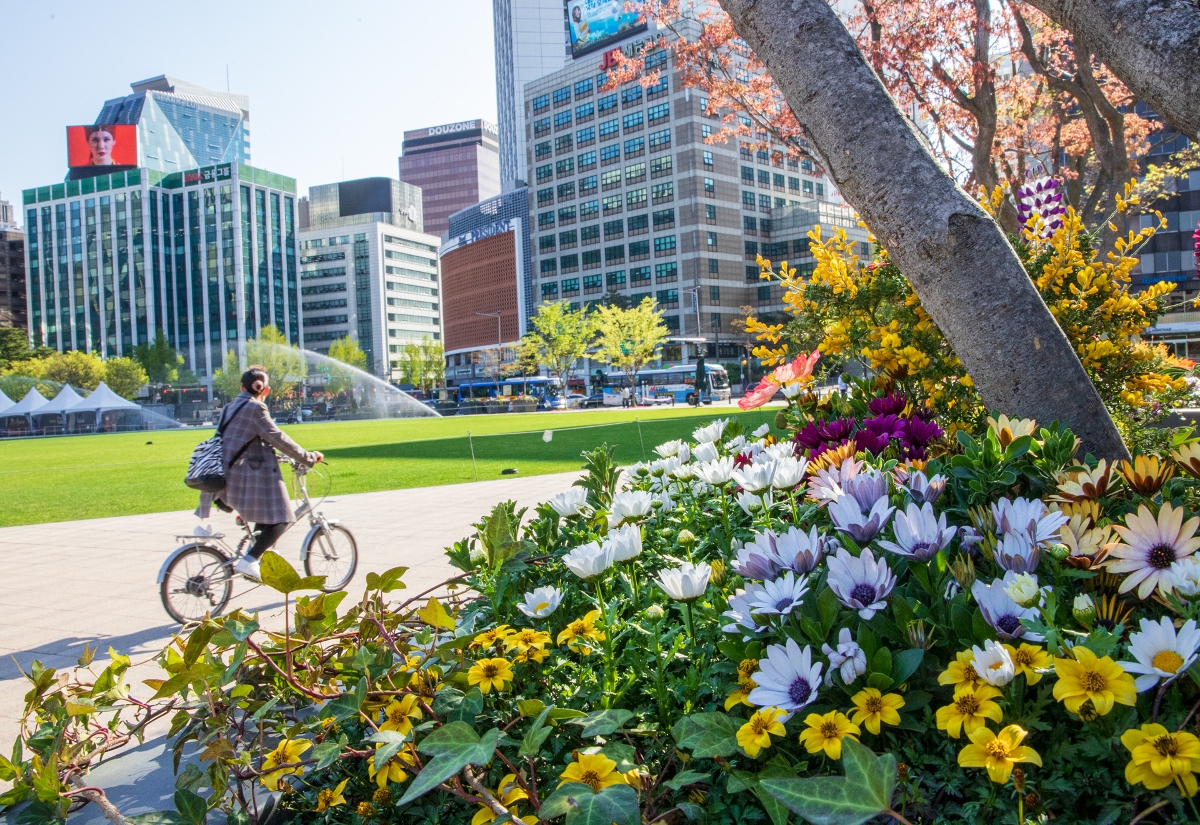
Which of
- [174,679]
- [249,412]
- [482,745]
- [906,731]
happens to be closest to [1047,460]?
[906,731]

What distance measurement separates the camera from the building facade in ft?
399

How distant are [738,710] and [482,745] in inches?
18.1

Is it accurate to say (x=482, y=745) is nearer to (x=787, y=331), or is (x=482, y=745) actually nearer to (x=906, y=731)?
(x=906, y=731)

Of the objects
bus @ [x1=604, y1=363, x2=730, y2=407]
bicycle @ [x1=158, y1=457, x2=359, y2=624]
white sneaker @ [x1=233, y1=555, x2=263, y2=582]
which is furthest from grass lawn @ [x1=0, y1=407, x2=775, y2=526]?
bus @ [x1=604, y1=363, x2=730, y2=407]

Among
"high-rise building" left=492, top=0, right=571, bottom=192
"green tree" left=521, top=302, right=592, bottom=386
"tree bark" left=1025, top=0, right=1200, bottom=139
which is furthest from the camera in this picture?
"high-rise building" left=492, top=0, right=571, bottom=192

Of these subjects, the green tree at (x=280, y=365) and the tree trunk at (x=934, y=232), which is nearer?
the tree trunk at (x=934, y=232)

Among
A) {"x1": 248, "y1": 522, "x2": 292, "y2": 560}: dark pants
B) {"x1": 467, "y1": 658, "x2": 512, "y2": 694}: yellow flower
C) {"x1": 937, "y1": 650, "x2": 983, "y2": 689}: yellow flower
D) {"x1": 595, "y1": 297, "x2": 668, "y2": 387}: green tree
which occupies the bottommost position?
{"x1": 248, "y1": 522, "x2": 292, "y2": 560}: dark pants

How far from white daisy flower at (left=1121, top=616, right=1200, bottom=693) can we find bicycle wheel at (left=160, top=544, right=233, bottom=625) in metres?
5.41

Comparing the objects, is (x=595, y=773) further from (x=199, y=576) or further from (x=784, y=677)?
(x=199, y=576)

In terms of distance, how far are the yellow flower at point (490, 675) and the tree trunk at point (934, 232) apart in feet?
5.40

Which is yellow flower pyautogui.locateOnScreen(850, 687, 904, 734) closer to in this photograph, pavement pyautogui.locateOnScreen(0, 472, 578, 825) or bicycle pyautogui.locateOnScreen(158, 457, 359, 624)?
pavement pyautogui.locateOnScreen(0, 472, 578, 825)

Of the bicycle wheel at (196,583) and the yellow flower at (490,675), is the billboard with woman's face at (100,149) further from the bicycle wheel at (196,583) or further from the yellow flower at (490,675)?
the yellow flower at (490,675)

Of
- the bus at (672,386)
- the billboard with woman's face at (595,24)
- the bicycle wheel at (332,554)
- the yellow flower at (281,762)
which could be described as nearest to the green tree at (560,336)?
the bus at (672,386)

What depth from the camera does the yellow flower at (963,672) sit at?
1.14m
